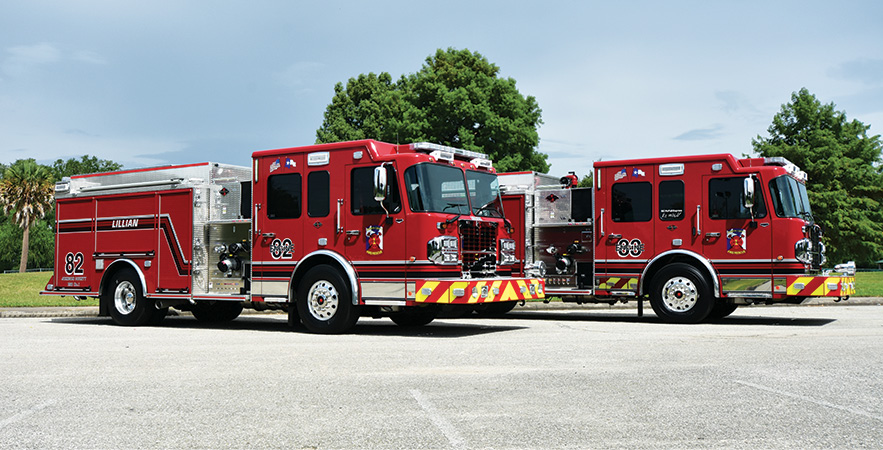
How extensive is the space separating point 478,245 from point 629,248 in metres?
3.81

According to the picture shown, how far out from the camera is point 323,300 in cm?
1303

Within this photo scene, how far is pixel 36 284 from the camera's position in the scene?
118 ft

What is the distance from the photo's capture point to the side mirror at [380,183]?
12.0 m

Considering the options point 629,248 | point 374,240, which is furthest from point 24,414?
point 629,248

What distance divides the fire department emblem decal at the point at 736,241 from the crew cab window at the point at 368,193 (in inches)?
233

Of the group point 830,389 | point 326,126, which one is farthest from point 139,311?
point 326,126

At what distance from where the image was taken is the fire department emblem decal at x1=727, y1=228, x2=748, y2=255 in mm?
14617

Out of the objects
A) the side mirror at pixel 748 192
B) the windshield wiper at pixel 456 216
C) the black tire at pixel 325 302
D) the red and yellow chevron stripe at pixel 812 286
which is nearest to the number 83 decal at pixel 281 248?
the black tire at pixel 325 302

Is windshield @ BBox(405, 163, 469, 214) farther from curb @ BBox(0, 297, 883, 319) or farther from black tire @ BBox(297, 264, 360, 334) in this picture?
curb @ BBox(0, 297, 883, 319)

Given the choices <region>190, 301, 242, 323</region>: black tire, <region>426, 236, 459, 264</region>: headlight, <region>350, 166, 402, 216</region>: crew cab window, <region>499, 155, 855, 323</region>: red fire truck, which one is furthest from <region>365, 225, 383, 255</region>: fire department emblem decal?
<region>190, 301, 242, 323</region>: black tire

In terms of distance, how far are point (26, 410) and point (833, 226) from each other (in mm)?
47328

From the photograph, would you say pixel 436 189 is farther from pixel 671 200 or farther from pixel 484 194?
pixel 671 200

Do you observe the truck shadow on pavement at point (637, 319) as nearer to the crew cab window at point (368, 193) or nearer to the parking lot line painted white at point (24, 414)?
the crew cab window at point (368, 193)

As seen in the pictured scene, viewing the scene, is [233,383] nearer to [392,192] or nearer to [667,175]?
[392,192]
